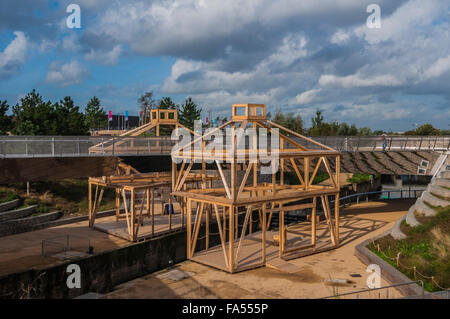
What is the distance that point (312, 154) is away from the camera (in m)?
26.7

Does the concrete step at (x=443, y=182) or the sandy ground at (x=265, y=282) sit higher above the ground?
the concrete step at (x=443, y=182)

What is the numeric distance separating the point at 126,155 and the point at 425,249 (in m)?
20.9

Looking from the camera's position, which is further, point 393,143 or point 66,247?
point 393,143

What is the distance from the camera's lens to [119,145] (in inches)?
1224

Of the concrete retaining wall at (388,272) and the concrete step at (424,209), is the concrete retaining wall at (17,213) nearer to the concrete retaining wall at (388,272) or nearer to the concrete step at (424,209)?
the concrete retaining wall at (388,272)

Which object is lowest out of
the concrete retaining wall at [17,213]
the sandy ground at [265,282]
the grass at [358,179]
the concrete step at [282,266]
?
the sandy ground at [265,282]

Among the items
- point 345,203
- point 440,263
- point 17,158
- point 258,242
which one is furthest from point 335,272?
point 345,203

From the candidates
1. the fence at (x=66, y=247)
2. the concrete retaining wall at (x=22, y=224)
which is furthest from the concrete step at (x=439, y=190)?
the concrete retaining wall at (x=22, y=224)

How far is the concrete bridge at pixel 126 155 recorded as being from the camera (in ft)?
86.7

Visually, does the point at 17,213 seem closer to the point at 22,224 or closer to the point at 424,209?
the point at 22,224

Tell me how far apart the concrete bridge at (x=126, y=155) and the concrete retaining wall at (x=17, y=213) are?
7191 mm

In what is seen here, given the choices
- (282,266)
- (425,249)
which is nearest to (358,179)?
(425,249)

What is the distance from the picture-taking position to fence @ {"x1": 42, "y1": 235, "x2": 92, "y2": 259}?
24683 mm
